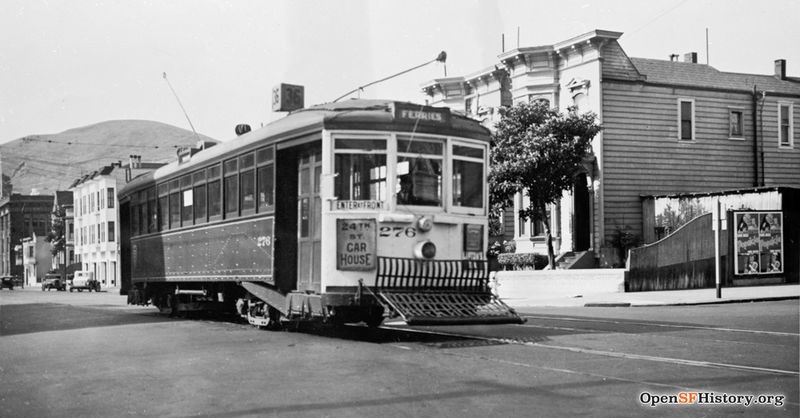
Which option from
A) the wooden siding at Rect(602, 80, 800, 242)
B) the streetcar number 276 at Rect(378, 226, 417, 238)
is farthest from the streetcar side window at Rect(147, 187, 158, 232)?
the wooden siding at Rect(602, 80, 800, 242)

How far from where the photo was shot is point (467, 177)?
12625 mm

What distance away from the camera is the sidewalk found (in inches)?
832

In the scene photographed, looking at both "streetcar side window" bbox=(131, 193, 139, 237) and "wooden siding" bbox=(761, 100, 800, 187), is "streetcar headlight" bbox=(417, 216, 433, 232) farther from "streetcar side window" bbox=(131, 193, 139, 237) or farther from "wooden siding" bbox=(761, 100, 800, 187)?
"wooden siding" bbox=(761, 100, 800, 187)

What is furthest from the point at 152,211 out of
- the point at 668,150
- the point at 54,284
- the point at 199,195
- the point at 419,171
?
the point at 54,284

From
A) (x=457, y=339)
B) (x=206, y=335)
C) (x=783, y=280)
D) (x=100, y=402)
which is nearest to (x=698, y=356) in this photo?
(x=457, y=339)

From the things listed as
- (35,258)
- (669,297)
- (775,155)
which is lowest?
(35,258)

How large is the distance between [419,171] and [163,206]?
28.1 ft

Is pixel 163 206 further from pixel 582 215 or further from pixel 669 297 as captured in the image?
pixel 582 215

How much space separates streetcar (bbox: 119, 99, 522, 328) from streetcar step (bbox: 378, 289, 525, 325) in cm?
2

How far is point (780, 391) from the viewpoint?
7.25 metres

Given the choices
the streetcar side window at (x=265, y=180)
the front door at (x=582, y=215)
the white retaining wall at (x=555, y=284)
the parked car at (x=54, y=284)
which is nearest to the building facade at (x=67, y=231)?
the parked car at (x=54, y=284)

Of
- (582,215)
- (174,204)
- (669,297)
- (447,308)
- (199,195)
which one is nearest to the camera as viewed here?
(447,308)

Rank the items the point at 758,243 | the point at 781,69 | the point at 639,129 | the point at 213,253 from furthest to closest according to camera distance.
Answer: the point at 781,69 → the point at 639,129 → the point at 758,243 → the point at 213,253

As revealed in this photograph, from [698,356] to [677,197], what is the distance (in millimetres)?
22372
